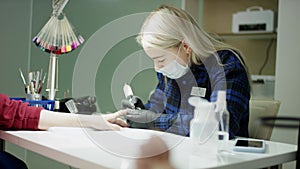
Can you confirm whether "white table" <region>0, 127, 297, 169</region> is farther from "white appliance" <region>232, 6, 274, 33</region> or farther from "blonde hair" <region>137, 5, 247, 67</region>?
"white appliance" <region>232, 6, 274, 33</region>

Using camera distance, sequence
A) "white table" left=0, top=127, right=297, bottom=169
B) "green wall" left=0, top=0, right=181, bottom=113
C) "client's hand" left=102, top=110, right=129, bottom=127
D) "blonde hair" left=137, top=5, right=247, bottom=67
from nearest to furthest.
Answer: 1. "white table" left=0, top=127, right=297, bottom=169
2. "client's hand" left=102, top=110, right=129, bottom=127
3. "blonde hair" left=137, top=5, right=247, bottom=67
4. "green wall" left=0, top=0, right=181, bottom=113

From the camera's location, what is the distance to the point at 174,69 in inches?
58.4

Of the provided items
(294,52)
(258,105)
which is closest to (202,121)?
(258,105)

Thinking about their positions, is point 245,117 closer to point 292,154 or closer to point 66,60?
point 292,154

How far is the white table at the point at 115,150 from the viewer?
748 mm

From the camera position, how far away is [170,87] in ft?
5.31

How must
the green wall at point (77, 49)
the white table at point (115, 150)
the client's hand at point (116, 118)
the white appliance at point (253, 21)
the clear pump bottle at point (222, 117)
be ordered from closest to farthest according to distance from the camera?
the white table at point (115, 150) < the clear pump bottle at point (222, 117) < the client's hand at point (116, 118) < the green wall at point (77, 49) < the white appliance at point (253, 21)

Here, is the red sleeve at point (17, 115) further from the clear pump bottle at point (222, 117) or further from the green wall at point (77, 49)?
the green wall at point (77, 49)

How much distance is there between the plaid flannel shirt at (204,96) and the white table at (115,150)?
19 cm

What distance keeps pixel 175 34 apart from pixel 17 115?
0.60 meters

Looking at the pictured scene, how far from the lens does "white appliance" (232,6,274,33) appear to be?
104 inches

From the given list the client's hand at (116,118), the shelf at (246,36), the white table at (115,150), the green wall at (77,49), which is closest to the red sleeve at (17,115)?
the white table at (115,150)

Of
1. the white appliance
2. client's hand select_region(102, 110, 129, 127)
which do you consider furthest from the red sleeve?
the white appliance

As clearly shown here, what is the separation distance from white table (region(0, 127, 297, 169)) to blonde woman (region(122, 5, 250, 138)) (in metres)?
0.25
